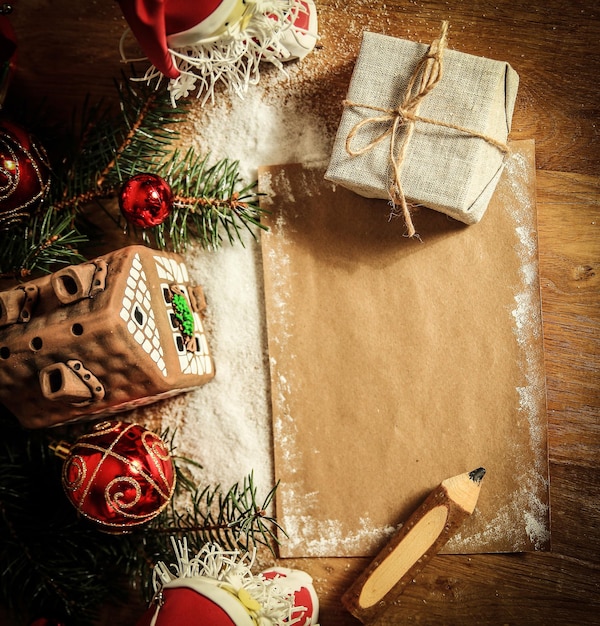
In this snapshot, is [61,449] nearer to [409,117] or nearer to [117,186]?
[117,186]

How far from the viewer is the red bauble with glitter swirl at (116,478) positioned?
689 mm

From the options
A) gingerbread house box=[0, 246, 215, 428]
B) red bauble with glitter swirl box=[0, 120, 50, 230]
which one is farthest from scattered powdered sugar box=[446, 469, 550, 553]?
red bauble with glitter swirl box=[0, 120, 50, 230]

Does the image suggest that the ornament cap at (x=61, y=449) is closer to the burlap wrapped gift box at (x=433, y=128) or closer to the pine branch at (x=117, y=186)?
the pine branch at (x=117, y=186)

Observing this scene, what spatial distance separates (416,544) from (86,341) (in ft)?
1.65

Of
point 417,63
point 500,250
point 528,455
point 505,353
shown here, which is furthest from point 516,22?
point 528,455

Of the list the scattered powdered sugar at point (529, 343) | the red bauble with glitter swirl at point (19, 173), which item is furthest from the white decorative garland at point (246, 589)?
the red bauble with glitter swirl at point (19, 173)

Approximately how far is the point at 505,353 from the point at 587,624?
0.39 meters

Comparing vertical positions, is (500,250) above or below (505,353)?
above

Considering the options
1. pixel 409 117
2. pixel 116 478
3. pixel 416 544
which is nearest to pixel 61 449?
pixel 116 478

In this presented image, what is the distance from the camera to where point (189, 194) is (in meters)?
0.79

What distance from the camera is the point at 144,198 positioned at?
28.5 inches

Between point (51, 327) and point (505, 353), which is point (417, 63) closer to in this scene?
point (505, 353)

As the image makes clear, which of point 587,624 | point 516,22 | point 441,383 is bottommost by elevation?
point 587,624

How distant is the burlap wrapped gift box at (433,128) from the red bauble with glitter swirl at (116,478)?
16.5 inches
